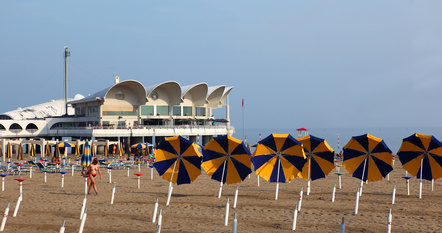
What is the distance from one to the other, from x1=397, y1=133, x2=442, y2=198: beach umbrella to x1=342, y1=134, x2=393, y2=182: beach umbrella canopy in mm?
1275

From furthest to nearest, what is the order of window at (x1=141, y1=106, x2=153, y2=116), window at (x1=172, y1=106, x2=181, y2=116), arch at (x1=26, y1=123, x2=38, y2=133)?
1. window at (x1=172, y1=106, x2=181, y2=116)
2. window at (x1=141, y1=106, x2=153, y2=116)
3. arch at (x1=26, y1=123, x2=38, y2=133)

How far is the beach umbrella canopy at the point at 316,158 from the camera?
16.9m

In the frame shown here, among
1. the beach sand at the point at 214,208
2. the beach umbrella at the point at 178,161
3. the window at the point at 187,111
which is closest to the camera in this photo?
the beach sand at the point at 214,208

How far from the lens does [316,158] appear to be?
1703 centimetres

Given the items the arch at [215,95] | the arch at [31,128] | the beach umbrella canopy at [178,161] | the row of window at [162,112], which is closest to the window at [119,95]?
the row of window at [162,112]

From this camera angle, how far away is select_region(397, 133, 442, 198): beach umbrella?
1702 cm

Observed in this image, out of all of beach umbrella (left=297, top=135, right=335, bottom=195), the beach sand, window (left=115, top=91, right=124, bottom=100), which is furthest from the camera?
window (left=115, top=91, right=124, bottom=100)

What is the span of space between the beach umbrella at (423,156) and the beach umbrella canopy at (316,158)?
304cm

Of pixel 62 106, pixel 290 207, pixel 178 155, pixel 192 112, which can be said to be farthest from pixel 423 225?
pixel 62 106

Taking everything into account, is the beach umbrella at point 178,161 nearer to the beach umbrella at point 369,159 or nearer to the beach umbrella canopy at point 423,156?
the beach umbrella at point 369,159

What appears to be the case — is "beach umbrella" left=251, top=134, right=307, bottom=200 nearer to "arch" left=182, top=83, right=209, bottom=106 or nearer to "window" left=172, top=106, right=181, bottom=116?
"arch" left=182, top=83, right=209, bottom=106

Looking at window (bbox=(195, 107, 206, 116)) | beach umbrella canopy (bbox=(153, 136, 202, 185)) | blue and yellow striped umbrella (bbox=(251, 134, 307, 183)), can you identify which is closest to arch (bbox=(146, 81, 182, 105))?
window (bbox=(195, 107, 206, 116))

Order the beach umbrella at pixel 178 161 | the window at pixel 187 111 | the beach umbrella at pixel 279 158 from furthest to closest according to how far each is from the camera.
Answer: the window at pixel 187 111 → the beach umbrella at pixel 279 158 → the beach umbrella at pixel 178 161

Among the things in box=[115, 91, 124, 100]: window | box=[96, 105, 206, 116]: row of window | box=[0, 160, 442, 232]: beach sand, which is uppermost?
box=[115, 91, 124, 100]: window
